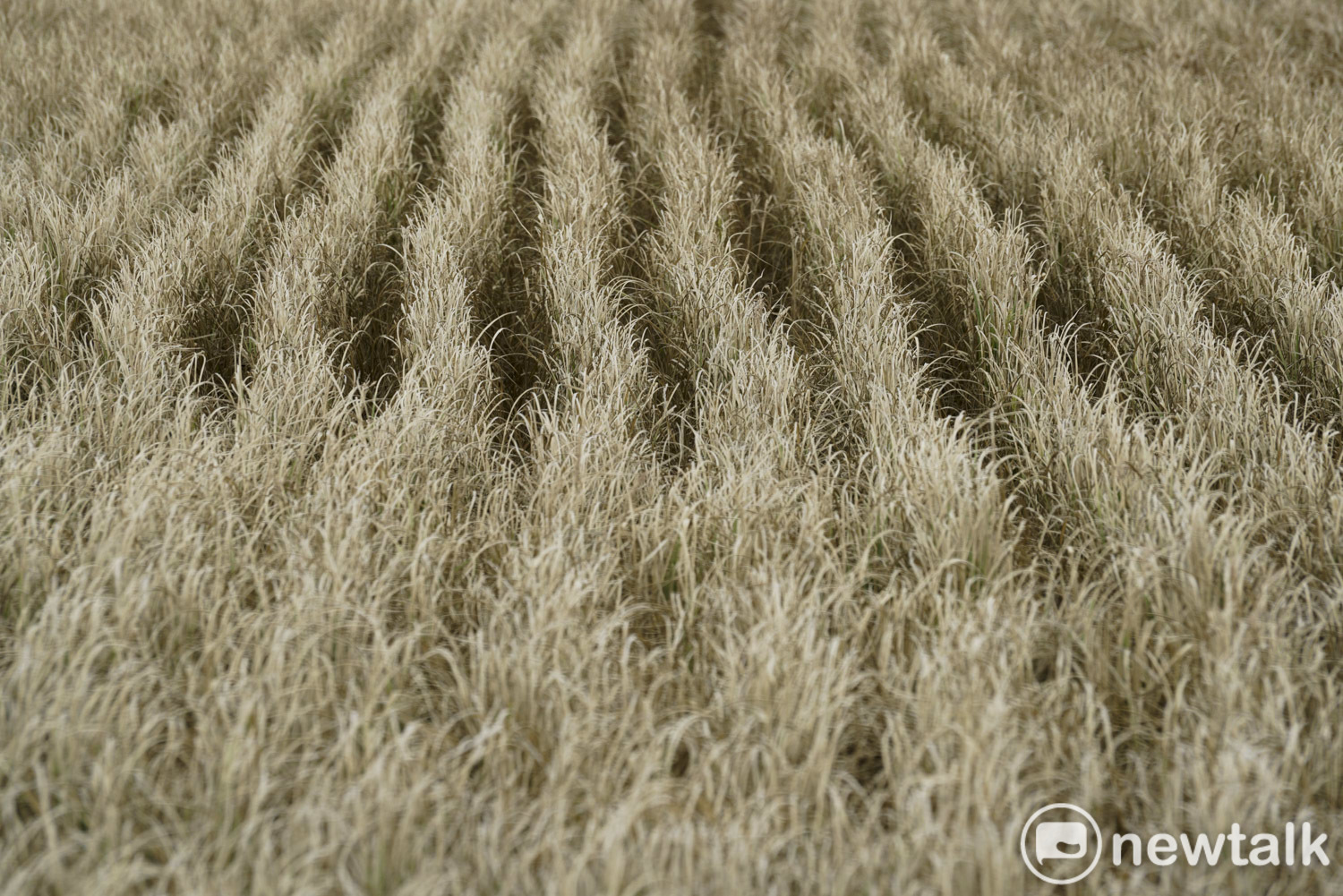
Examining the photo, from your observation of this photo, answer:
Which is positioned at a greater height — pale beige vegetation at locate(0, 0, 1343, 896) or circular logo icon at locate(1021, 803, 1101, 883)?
pale beige vegetation at locate(0, 0, 1343, 896)

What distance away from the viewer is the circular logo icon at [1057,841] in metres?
1.17

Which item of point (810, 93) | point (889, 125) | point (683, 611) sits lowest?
point (683, 611)

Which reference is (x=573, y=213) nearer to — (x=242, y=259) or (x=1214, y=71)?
(x=242, y=259)

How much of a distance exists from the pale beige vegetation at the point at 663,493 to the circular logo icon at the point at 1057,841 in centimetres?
3

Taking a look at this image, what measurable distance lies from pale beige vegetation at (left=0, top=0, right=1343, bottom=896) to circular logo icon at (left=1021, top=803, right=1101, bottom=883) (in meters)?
0.03

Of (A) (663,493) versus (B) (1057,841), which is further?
(A) (663,493)

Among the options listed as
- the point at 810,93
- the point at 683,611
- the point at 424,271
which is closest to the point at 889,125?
the point at 810,93

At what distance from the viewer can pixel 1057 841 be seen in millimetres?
1191

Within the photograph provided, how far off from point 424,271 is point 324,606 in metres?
1.30

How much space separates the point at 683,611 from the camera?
59.9 inches

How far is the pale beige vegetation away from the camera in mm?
1181

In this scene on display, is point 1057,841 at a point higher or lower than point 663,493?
lower

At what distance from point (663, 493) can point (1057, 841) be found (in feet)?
2.96

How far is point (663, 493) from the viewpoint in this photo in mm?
1806
